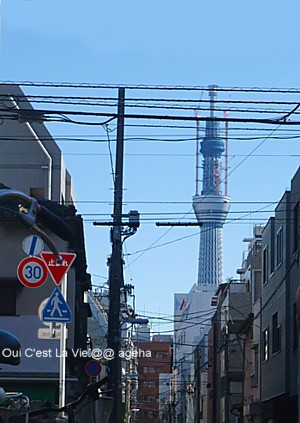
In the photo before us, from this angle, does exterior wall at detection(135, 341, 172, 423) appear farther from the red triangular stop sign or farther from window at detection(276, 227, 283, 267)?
the red triangular stop sign

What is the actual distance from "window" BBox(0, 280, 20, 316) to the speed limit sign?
0.79 meters

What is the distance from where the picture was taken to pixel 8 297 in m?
30.8

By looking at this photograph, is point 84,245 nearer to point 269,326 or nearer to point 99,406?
point 269,326

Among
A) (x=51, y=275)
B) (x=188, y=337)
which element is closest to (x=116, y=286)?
(x=51, y=275)

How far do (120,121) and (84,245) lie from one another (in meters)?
11.1

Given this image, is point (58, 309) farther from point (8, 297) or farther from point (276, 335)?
point (276, 335)

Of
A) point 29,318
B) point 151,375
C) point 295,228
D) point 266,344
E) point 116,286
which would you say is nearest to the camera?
point 116,286

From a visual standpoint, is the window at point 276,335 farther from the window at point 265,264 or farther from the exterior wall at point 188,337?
the exterior wall at point 188,337

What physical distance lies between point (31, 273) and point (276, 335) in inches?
475

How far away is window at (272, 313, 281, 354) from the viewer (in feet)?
119

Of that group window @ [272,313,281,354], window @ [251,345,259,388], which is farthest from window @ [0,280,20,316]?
window @ [251,345,259,388]

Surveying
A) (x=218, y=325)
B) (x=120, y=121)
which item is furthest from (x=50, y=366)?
(x=218, y=325)

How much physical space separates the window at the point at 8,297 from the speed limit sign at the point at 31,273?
787mm

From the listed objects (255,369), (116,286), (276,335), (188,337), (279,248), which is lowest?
(255,369)
